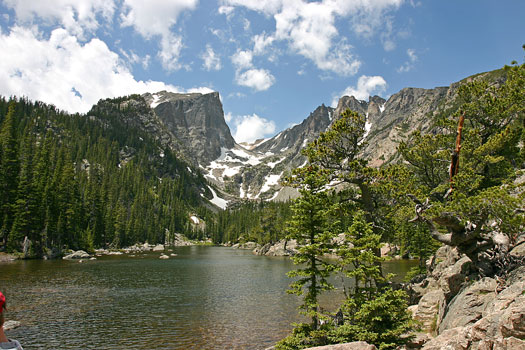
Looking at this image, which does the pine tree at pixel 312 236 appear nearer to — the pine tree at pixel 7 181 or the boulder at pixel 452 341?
the boulder at pixel 452 341

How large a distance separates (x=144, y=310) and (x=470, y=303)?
87.6 ft

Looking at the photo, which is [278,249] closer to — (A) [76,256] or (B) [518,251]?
(A) [76,256]

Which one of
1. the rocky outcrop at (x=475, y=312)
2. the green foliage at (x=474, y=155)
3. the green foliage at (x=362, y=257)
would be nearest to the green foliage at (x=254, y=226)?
the green foliage at (x=474, y=155)

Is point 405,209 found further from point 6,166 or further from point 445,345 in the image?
point 6,166

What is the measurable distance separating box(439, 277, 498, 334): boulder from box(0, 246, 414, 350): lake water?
38.1 ft

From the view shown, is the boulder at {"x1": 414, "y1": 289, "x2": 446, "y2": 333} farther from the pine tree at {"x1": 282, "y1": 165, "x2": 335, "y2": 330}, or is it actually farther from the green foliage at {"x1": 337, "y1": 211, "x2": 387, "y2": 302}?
the pine tree at {"x1": 282, "y1": 165, "x2": 335, "y2": 330}

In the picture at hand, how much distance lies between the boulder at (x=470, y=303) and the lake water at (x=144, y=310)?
1162 cm

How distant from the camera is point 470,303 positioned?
14336 mm

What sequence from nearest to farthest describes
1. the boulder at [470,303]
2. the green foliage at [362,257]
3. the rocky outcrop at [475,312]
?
the rocky outcrop at [475,312] → the boulder at [470,303] → the green foliage at [362,257]

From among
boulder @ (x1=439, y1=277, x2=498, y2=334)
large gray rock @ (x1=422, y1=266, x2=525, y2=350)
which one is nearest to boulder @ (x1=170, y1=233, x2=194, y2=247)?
boulder @ (x1=439, y1=277, x2=498, y2=334)

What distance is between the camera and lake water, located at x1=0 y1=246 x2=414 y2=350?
21.3 metres

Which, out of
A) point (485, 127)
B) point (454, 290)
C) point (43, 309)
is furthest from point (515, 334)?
point (43, 309)

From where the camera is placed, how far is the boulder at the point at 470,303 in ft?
44.8

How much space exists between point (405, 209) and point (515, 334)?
34.4 feet
